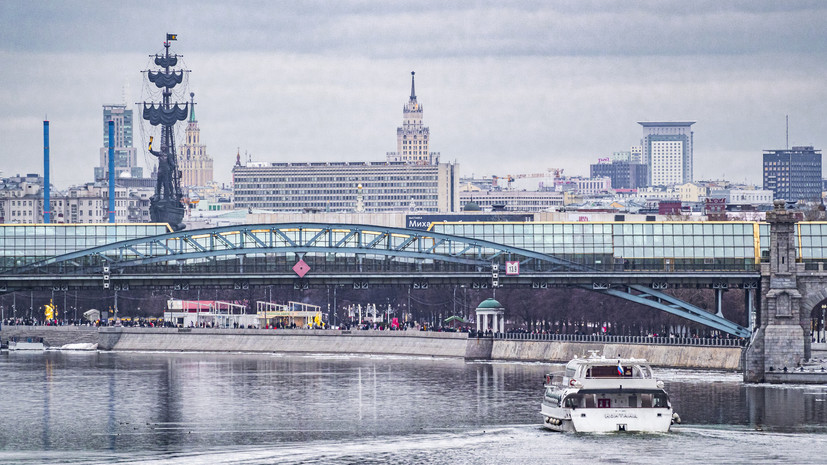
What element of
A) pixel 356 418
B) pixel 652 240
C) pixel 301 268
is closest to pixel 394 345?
pixel 301 268

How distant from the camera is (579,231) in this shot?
156 m

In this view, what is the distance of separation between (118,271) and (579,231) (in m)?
37.8

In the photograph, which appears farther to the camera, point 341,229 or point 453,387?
point 341,229

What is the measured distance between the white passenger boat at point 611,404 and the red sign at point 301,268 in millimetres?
47056

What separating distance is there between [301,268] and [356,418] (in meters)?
37.0

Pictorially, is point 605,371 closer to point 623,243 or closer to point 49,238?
point 623,243

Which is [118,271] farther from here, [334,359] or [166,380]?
[334,359]

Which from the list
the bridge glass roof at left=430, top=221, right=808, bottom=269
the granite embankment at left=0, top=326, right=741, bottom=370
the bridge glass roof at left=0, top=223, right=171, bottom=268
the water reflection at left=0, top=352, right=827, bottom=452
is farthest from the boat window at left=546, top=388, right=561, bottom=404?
the bridge glass roof at left=0, top=223, right=171, bottom=268

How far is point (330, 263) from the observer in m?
161

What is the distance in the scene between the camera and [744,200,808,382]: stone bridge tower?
13988cm

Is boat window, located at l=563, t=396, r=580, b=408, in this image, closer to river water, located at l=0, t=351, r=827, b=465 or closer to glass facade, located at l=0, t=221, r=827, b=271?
river water, located at l=0, t=351, r=827, b=465

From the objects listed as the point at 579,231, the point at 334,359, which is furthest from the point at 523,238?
the point at 334,359

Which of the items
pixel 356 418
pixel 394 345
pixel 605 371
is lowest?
pixel 356 418

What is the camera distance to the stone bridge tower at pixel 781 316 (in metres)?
140
